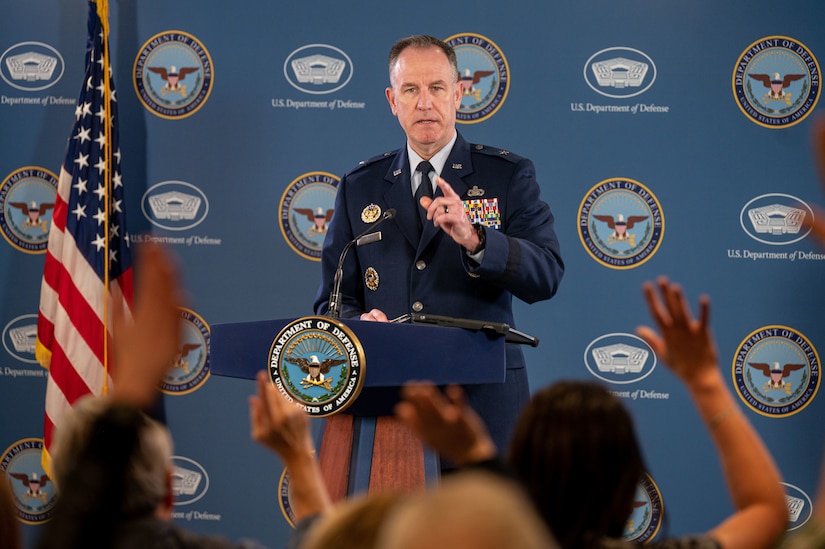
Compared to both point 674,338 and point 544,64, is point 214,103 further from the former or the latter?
point 674,338

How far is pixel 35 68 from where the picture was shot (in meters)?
4.76

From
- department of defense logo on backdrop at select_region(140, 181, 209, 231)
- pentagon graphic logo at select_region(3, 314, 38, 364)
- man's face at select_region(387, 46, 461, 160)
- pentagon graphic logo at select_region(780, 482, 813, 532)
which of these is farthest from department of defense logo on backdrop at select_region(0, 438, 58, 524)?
pentagon graphic logo at select_region(780, 482, 813, 532)

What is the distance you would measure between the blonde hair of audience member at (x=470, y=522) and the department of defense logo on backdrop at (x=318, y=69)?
4.02m

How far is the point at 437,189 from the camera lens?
3.21 m

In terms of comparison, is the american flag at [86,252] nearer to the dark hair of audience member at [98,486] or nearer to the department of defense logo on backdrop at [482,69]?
the department of defense logo on backdrop at [482,69]

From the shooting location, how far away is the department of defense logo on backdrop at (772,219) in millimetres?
4500

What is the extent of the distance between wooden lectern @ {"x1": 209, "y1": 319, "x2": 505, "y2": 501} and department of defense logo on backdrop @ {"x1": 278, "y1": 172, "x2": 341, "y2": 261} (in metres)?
1.91

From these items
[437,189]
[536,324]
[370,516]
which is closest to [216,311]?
[536,324]

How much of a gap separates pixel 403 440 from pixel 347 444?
174 millimetres

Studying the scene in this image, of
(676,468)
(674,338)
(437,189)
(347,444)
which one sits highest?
(437,189)

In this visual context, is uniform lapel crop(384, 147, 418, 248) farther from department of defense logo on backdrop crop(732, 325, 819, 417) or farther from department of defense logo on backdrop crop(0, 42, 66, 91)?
department of defense logo on backdrop crop(0, 42, 66, 91)

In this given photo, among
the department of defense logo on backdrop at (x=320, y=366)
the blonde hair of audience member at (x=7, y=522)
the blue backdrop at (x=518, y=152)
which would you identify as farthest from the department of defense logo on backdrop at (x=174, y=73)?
the blonde hair of audience member at (x=7, y=522)

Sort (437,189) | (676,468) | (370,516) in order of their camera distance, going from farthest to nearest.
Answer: (676,468) < (437,189) < (370,516)

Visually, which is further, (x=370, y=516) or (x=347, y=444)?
(x=347, y=444)
